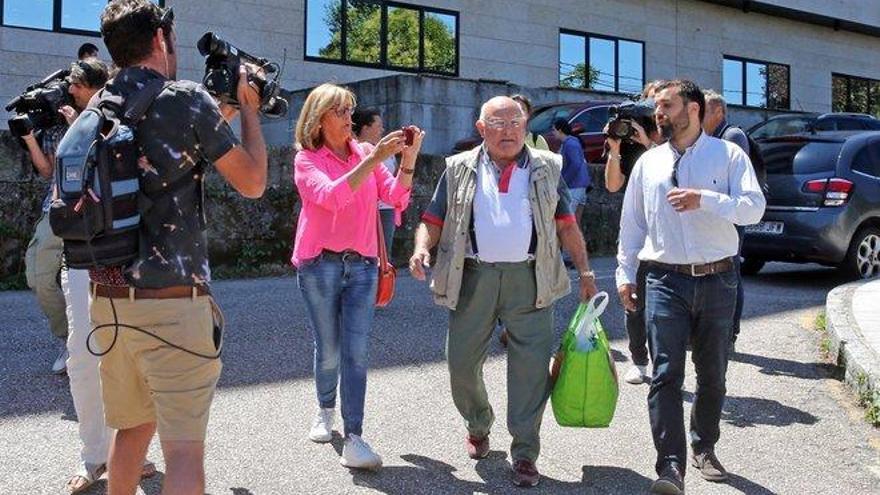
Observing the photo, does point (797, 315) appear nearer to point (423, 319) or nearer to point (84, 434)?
point (423, 319)

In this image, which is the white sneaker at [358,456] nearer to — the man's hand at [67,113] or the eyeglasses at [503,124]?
the eyeglasses at [503,124]

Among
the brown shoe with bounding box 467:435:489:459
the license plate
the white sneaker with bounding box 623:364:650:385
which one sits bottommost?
the brown shoe with bounding box 467:435:489:459

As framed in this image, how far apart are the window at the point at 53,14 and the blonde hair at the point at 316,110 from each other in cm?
1260

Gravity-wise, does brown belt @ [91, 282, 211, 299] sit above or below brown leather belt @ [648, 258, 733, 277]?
below

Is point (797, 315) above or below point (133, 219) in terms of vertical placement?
below

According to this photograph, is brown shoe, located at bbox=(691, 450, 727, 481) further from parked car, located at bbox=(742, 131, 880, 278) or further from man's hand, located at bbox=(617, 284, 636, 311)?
parked car, located at bbox=(742, 131, 880, 278)

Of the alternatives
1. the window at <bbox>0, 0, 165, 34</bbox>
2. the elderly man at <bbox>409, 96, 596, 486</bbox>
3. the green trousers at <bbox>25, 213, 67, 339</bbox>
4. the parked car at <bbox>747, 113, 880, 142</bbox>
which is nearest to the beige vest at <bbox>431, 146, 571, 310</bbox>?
the elderly man at <bbox>409, 96, 596, 486</bbox>

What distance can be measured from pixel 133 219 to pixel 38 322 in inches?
223

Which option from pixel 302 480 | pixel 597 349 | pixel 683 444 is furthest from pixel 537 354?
pixel 302 480

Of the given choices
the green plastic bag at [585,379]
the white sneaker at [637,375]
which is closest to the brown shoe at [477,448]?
the green plastic bag at [585,379]

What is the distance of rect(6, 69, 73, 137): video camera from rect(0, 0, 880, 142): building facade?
12.7 m

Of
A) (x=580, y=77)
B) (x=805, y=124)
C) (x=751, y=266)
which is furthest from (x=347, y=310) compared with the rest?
(x=580, y=77)

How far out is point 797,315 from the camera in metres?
9.09

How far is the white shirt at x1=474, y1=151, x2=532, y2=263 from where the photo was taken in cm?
451
